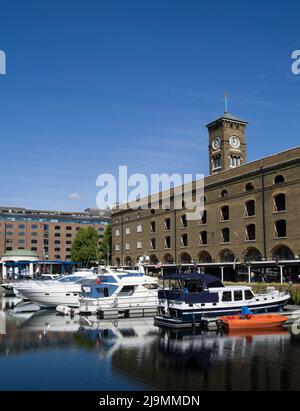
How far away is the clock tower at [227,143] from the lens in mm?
81562

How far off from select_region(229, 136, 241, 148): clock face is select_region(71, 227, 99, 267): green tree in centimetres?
4048

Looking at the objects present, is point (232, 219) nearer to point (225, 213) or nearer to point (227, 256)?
point (225, 213)

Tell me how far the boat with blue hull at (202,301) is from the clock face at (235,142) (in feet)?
173

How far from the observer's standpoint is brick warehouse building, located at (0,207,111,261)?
136500mm

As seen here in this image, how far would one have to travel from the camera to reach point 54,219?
472ft

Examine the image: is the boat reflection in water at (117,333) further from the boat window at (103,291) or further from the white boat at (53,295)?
the white boat at (53,295)

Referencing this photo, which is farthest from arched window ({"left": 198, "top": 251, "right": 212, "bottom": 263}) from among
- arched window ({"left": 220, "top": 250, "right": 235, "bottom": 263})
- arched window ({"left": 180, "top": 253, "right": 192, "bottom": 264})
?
arched window ({"left": 220, "top": 250, "right": 235, "bottom": 263})

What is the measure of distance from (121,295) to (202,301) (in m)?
8.79

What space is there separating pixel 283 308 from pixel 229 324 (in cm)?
680

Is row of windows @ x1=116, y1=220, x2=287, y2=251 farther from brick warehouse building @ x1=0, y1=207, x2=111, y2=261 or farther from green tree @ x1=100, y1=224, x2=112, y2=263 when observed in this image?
brick warehouse building @ x1=0, y1=207, x2=111, y2=261

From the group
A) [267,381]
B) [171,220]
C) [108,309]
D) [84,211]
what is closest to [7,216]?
[84,211]

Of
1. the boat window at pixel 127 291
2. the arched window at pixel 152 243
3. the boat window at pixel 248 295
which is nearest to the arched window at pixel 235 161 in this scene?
the arched window at pixel 152 243

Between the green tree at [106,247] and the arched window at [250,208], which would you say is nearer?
the arched window at [250,208]

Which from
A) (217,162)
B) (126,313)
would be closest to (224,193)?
(217,162)
